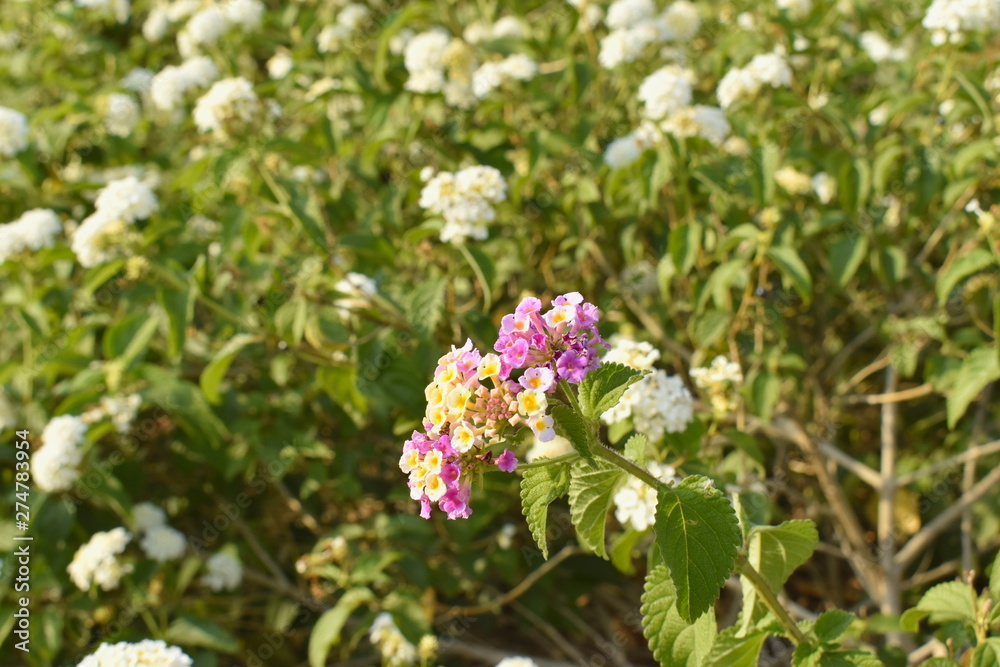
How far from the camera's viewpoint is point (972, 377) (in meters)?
2.18

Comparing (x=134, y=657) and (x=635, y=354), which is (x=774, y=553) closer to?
(x=635, y=354)

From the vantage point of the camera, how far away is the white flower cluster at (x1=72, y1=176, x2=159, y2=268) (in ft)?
8.06

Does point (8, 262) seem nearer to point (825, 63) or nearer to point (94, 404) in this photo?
point (94, 404)

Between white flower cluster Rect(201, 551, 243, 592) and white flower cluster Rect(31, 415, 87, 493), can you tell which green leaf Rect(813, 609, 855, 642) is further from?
white flower cluster Rect(31, 415, 87, 493)

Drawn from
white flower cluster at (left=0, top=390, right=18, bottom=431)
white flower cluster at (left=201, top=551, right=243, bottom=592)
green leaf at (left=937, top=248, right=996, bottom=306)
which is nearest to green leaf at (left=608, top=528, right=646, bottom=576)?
green leaf at (left=937, top=248, right=996, bottom=306)

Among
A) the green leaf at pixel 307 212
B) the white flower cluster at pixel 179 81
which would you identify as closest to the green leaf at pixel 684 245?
the green leaf at pixel 307 212

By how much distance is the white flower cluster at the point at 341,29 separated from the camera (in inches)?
127

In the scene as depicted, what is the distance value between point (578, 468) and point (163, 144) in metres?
3.29

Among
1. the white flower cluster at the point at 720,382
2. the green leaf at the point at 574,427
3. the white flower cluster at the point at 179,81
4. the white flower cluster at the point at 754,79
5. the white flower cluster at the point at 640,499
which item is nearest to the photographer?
the green leaf at the point at 574,427

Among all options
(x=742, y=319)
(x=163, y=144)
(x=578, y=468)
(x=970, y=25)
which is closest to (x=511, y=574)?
(x=742, y=319)

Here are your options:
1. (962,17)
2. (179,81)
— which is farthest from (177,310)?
(962,17)

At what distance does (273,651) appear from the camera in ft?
9.59

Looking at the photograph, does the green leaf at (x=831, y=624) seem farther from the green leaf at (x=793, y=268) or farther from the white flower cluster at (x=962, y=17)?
the white flower cluster at (x=962, y=17)

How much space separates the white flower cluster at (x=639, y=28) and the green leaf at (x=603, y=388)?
193 centimetres
